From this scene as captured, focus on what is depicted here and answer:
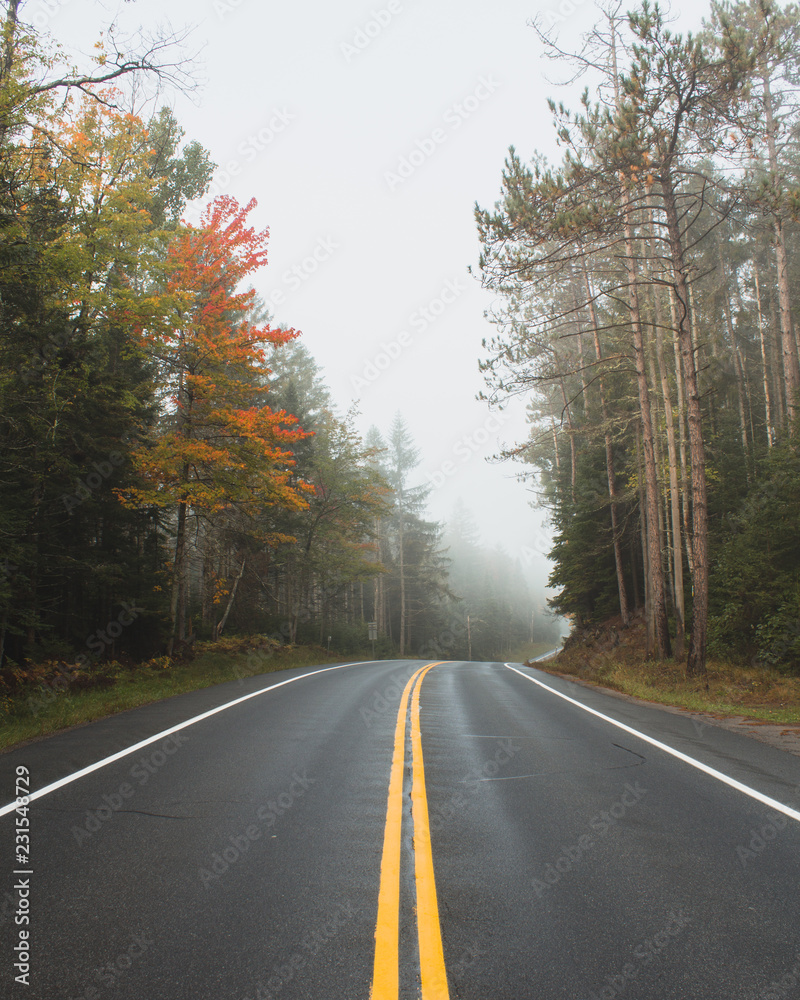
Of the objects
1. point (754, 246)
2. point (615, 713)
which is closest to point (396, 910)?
point (615, 713)

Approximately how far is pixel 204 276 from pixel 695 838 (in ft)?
50.1

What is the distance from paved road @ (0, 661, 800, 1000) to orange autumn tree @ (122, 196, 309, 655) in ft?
28.3

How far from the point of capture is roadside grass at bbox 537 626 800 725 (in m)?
10.1

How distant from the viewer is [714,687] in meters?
12.0

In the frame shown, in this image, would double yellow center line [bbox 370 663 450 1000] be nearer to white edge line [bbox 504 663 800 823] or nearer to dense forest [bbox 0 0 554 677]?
white edge line [bbox 504 663 800 823]

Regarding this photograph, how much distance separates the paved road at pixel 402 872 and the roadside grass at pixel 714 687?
3.63 m

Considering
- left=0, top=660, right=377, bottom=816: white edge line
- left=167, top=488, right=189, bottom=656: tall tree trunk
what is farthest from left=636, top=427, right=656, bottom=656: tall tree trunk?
left=167, top=488, right=189, bottom=656: tall tree trunk

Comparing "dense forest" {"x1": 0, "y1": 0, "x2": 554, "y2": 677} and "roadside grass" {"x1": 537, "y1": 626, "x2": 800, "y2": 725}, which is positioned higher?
"dense forest" {"x1": 0, "y1": 0, "x2": 554, "y2": 677}

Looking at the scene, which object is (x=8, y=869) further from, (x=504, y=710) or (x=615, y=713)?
(x=615, y=713)

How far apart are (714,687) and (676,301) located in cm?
1019

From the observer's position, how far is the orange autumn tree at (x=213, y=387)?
14.5 meters

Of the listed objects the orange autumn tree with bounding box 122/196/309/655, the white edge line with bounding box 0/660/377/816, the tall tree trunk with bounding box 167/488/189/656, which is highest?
the orange autumn tree with bounding box 122/196/309/655

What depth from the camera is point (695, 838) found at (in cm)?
407

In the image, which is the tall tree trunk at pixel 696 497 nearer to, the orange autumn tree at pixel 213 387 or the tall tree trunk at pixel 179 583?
the orange autumn tree at pixel 213 387
